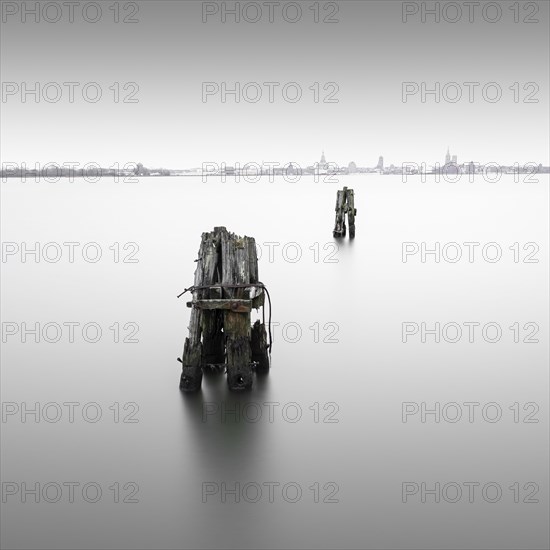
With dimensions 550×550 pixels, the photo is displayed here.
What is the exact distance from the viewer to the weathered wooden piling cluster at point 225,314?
920cm

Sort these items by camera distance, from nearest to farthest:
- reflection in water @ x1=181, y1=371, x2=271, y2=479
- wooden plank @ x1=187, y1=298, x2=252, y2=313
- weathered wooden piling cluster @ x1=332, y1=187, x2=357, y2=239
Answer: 1. reflection in water @ x1=181, y1=371, x2=271, y2=479
2. wooden plank @ x1=187, y1=298, x2=252, y2=313
3. weathered wooden piling cluster @ x1=332, y1=187, x2=357, y2=239

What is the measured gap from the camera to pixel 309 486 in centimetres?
722

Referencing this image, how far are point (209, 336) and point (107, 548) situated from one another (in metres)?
4.26

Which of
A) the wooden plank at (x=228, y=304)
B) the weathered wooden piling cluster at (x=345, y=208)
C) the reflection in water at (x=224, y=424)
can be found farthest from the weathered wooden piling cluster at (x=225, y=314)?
the weathered wooden piling cluster at (x=345, y=208)

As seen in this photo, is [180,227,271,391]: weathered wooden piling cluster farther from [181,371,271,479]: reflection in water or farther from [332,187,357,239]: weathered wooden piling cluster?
[332,187,357,239]: weathered wooden piling cluster

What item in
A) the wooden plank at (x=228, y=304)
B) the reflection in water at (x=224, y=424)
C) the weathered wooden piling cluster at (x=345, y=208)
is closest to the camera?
the reflection in water at (x=224, y=424)

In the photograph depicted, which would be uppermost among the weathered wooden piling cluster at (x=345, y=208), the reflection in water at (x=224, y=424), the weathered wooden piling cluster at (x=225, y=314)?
the weathered wooden piling cluster at (x=345, y=208)

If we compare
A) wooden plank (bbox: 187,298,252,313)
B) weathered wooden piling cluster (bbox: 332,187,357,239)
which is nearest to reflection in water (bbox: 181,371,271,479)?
Answer: wooden plank (bbox: 187,298,252,313)

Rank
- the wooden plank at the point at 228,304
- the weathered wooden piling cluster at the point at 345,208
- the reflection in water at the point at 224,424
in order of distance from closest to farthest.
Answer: the reflection in water at the point at 224,424, the wooden plank at the point at 228,304, the weathered wooden piling cluster at the point at 345,208

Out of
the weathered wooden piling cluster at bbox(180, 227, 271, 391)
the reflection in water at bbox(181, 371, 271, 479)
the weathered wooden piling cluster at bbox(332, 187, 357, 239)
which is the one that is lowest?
the reflection in water at bbox(181, 371, 271, 479)

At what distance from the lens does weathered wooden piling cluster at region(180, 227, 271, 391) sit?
920cm

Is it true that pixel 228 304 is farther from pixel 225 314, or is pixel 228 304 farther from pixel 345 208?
pixel 345 208

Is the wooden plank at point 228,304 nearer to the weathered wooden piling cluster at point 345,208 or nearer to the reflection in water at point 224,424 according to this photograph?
the reflection in water at point 224,424

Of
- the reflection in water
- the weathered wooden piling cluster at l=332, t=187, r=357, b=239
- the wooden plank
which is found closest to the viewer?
the reflection in water
